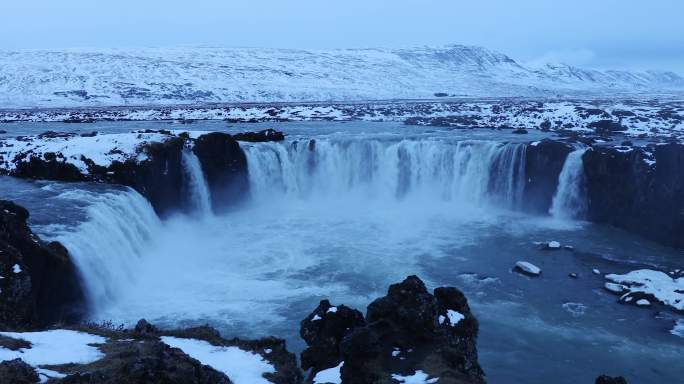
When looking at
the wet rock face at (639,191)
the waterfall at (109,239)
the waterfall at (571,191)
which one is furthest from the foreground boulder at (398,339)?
the waterfall at (571,191)

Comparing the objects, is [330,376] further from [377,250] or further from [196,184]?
[196,184]

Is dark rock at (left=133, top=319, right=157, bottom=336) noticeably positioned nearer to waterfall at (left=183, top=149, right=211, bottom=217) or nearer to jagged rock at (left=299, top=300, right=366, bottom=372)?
→ jagged rock at (left=299, top=300, right=366, bottom=372)

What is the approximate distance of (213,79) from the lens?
472ft

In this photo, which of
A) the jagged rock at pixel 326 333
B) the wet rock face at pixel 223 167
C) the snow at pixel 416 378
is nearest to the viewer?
the snow at pixel 416 378

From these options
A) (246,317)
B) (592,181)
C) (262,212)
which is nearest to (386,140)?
(262,212)

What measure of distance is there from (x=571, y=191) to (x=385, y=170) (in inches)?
505

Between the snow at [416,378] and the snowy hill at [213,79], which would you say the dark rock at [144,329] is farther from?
the snowy hill at [213,79]

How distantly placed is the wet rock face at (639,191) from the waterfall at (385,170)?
17.3 ft

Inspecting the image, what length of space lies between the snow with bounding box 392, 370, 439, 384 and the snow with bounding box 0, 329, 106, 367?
580 centimetres

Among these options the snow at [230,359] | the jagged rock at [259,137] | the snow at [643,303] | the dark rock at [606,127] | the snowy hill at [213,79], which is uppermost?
the snowy hill at [213,79]

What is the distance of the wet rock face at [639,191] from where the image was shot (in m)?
29.5

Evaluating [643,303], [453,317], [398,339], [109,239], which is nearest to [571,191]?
[643,303]

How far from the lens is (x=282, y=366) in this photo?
480 inches

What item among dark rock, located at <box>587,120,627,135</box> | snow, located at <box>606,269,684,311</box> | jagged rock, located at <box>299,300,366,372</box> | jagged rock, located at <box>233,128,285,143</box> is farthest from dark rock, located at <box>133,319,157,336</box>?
dark rock, located at <box>587,120,627,135</box>
